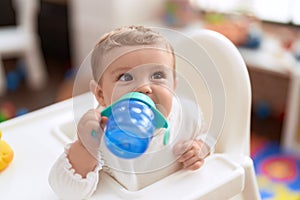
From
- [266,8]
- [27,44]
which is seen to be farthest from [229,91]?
[27,44]

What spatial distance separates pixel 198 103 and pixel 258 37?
43.0 inches

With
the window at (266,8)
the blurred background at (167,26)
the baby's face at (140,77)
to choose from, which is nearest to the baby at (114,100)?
the baby's face at (140,77)

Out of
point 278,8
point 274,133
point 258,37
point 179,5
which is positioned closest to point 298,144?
point 274,133

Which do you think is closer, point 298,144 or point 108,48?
point 108,48

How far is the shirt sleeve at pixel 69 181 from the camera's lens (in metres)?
0.53

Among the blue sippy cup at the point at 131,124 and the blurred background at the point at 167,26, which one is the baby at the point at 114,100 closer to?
the blue sippy cup at the point at 131,124

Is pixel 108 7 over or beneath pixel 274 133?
over

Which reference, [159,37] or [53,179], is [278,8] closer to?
[159,37]

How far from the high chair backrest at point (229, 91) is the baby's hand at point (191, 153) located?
4 centimetres

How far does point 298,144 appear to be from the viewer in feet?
4.92

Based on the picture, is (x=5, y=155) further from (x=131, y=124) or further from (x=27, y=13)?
(x=27, y=13)

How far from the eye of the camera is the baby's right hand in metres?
0.50

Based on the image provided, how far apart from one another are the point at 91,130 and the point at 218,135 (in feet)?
0.62

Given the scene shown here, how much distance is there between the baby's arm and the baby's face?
40 millimetres
